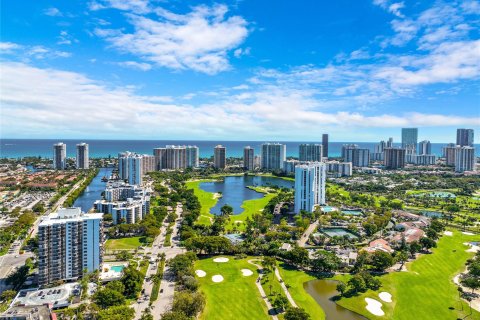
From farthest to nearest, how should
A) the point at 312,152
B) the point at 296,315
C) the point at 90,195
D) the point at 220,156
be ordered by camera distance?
the point at 220,156, the point at 312,152, the point at 90,195, the point at 296,315

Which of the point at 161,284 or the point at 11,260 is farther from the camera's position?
the point at 11,260

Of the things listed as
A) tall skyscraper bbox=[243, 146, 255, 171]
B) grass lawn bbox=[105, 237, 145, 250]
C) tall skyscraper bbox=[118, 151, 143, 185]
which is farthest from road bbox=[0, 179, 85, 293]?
tall skyscraper bbox=[243, 146, 255, 171]

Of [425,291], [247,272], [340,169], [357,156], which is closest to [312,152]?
[340,169]

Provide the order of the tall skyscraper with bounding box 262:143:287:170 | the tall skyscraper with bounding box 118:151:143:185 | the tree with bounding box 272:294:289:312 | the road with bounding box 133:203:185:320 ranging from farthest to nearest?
the tall skyscraper with bounding box 262:143:287:170, the tall skyscraper with bounding box 118:151:143:185, the tree with bounding box 272:294:289:312, the road with bounding box 133:203:185:320

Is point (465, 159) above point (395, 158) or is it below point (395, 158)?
above

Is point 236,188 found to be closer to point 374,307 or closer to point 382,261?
point 382,261

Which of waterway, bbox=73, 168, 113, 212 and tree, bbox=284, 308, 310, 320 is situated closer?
tree, bbox=284, 308, 310, 320

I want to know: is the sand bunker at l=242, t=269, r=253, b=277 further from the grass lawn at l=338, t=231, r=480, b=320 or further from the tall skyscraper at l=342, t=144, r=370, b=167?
the tall skyscraper at l=342, t=144, r=370, b=167
